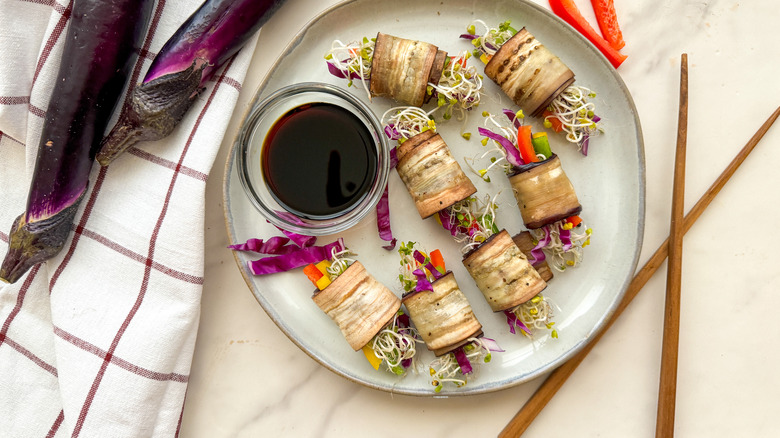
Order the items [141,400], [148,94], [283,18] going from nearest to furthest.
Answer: [148,94]
[141,400]
[283,18]

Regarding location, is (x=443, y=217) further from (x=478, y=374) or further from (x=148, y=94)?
(x=148, y=94)

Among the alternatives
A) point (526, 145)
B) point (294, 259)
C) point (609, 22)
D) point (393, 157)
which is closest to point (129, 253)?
point (294, 259)

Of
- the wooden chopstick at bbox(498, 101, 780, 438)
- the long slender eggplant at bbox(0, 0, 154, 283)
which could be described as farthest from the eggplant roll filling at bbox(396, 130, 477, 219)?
the long slender eggplant at bbox(0, 0, 154, 283)

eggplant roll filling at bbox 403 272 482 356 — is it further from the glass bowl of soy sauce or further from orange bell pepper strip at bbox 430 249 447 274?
the glass bowl of soy sauce

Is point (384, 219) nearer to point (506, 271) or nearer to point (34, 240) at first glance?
point (506, 271)

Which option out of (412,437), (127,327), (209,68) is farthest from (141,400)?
(209,68)

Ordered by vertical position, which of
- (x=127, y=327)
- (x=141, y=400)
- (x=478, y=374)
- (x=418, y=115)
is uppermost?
(x=418, y=115)
